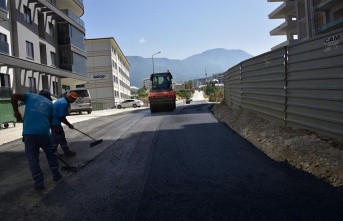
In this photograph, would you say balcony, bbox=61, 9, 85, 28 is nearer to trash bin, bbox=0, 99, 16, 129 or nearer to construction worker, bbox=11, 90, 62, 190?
trash bin, bbox=0, 99, 16, 129

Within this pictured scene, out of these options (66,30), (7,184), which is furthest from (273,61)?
(66,30)

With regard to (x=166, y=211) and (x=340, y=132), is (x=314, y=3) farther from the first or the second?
(x=166, y=211)

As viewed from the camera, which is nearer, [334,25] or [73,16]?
[334,25]

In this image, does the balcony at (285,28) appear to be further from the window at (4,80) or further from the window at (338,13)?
the window at (4,80)

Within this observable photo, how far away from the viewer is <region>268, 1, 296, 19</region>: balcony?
4138cm

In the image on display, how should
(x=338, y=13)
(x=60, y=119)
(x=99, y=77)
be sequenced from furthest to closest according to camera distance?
(x=99, y=77) → (x=338, y=13) → (x=60, y=119)

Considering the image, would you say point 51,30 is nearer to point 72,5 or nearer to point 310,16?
point 72,5

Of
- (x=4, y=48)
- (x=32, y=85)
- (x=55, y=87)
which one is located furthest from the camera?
(x=55, y=87)

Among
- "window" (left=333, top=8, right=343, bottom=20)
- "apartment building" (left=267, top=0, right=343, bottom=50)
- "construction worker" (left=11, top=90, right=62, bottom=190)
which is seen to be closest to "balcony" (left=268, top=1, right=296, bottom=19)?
"apartment building" (left=267, top=0, right=343, bottom=50)

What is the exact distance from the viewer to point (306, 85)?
7633mm

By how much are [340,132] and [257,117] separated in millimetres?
5308

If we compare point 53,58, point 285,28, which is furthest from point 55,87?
point 285,28

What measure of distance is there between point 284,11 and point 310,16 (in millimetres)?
10709

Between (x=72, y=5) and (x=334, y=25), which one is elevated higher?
(x=72, y=5)
